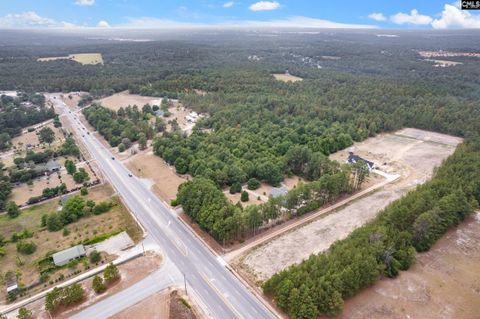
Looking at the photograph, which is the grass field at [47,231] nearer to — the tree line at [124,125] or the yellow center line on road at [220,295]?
the yellow center line on road at [220,295]

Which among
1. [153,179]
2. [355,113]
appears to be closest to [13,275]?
[153,179]

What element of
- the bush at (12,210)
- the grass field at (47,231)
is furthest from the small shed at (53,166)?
the bush at (12,210)

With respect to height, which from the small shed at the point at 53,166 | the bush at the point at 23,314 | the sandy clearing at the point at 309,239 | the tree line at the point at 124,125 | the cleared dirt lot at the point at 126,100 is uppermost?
the cleared dirt lot at the point at 126,100

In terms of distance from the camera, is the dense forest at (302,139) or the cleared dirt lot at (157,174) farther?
the cleared dirt lot at (157,174)

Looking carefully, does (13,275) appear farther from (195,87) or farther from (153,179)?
(195,87)

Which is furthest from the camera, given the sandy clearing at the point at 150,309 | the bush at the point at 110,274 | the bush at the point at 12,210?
the bush at the point at 12,210

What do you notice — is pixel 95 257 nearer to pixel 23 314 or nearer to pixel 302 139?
pixel 23 314
